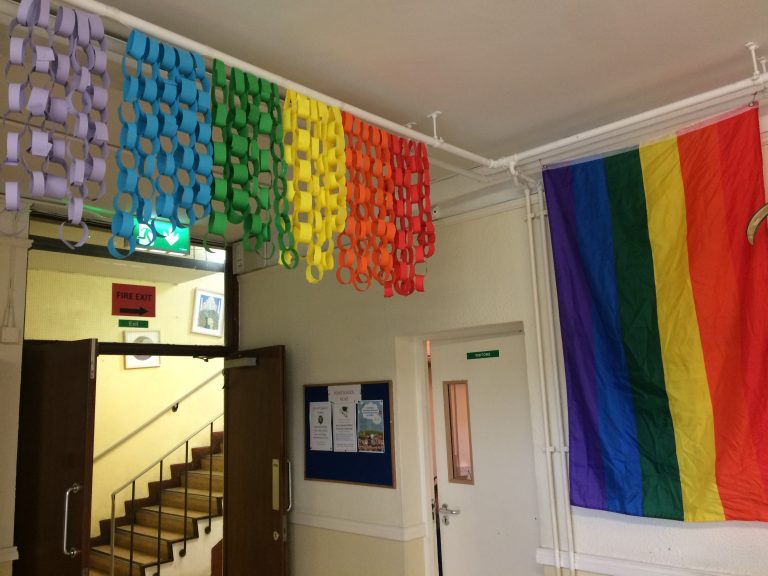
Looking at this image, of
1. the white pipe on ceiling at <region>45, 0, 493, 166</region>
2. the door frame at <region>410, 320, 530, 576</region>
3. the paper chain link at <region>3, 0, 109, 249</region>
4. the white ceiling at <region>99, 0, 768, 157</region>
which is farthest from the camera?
the door frame at <region>410, 320, 530, 576</region>

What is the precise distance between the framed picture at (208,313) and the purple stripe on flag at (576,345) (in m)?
2.90

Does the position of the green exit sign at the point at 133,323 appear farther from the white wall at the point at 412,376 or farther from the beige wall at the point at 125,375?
the white wall at the point at 412,376

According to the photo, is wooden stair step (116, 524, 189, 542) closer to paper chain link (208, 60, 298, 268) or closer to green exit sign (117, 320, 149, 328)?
green exit sign (117, 320, 149, 328)

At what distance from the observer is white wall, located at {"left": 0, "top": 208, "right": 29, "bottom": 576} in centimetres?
352

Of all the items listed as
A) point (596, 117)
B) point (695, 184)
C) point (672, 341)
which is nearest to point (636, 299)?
point (672, 341)

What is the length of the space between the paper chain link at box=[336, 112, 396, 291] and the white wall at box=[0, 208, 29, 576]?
2.39m

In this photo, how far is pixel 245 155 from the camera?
2.08 m

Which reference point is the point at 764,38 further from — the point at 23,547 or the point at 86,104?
the point at 23,547

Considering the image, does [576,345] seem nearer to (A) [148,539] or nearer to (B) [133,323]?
(B) [133,323]

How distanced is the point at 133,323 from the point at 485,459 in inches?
101

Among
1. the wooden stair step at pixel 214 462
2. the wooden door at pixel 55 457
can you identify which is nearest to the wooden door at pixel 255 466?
the wooden door at pixel 55 457

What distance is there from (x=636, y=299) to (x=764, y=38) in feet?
3.85

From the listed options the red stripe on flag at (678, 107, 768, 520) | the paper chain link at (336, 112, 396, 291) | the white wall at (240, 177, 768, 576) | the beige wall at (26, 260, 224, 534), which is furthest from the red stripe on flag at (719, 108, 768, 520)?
the beige wall at (26, 260, 224, 534)

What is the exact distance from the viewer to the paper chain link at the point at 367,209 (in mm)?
2420
